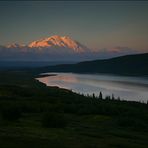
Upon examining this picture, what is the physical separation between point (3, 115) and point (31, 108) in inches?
988

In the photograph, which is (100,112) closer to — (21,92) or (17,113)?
(17,113)

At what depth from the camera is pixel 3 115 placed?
129ft

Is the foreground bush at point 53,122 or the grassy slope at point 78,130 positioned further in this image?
the foreground bush at point 53,122

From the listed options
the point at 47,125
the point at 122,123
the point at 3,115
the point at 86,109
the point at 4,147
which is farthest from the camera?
the point at 86,109

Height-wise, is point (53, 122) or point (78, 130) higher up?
point (53, 122)

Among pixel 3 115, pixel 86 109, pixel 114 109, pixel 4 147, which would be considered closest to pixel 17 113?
pixel 3 115

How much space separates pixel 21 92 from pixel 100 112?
46238mm

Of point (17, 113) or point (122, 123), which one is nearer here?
point (17, 113)

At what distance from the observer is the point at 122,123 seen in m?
43.6

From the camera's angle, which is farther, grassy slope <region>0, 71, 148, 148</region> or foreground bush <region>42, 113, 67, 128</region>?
foreground bush <region>42, 113, 67, 128</region>

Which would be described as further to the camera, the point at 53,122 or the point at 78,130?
the point at 53,122

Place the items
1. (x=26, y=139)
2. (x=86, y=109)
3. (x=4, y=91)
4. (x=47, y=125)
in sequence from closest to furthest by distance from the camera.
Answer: (x=26, y=139) < (x=47, y=125) < (x=86, y=109) < (x=4, y=91)

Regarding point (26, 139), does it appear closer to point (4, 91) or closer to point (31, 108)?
point (31, 108)

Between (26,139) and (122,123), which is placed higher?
(26,139)
